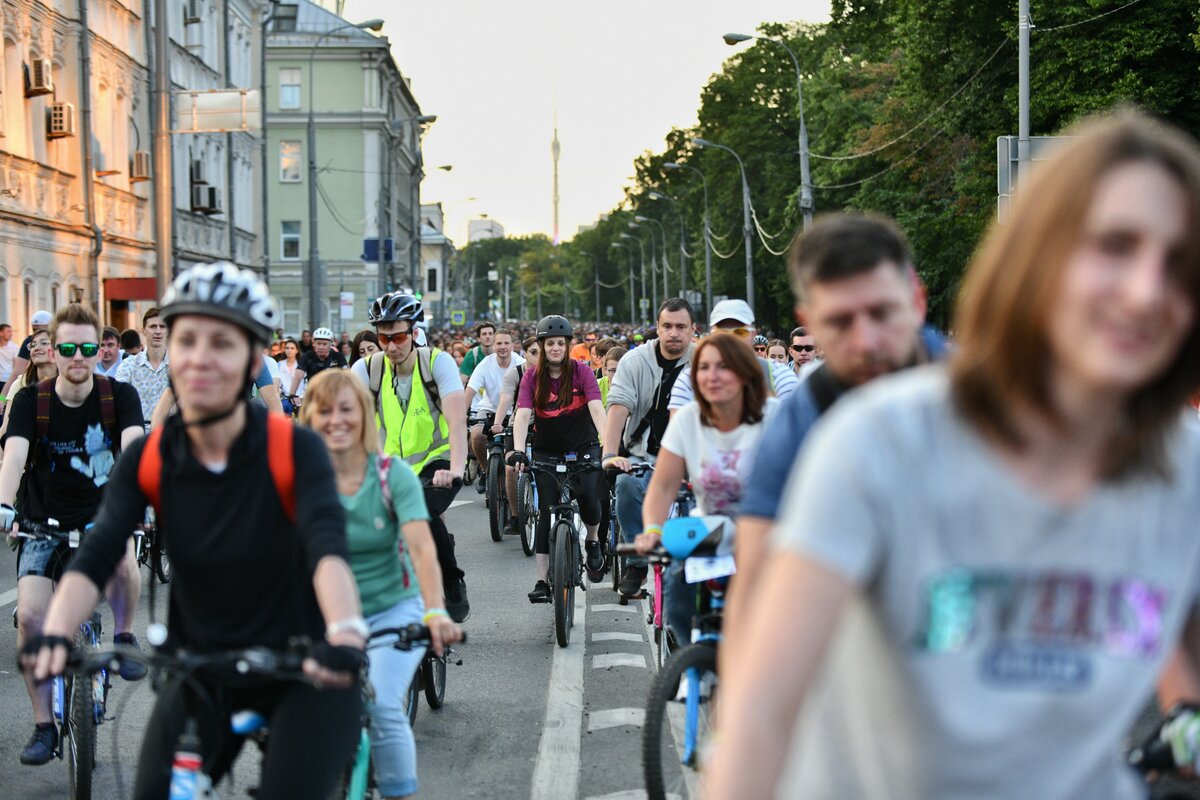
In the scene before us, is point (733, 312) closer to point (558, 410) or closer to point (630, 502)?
point (630, 502)

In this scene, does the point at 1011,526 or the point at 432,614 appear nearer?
the point at 1011,526

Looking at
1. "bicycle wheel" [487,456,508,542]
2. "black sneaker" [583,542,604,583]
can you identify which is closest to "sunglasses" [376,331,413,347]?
"black sneaker" [583,542,604,583]

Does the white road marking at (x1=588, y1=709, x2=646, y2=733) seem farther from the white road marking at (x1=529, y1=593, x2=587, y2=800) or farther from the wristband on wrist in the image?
the wristband on wrist

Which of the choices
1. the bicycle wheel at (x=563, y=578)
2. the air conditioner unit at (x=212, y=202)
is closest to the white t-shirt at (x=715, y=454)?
the bicycle wheel at (x=563, y=578)

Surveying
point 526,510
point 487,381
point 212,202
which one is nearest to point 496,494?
point 526,510

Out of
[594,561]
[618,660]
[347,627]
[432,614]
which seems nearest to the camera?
[347,627]

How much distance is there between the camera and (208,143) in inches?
1769

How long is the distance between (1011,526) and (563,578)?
26.9 feet

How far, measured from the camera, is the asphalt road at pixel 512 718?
6.70m

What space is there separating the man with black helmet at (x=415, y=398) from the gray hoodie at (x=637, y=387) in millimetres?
965

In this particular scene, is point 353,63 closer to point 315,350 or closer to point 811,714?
point 315,350

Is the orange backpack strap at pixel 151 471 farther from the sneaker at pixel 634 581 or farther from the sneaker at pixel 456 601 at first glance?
the sneaker at pixel 634 581

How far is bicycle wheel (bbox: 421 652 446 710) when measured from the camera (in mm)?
7973

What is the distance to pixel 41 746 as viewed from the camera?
6812 mm
